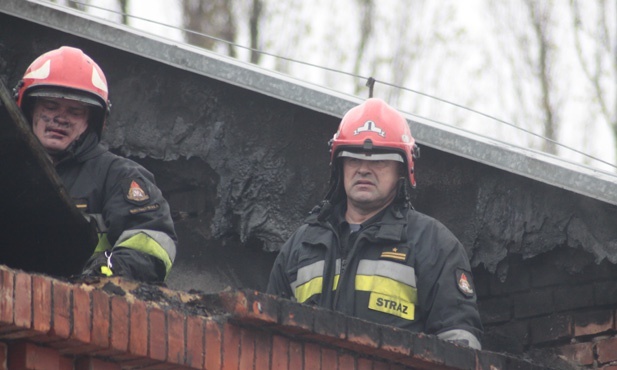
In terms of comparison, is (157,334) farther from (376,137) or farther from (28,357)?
(376,137)

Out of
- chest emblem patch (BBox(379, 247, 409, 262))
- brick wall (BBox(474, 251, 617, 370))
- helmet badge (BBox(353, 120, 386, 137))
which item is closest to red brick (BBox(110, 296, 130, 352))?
chest emblem patch (BBox(379, 247, 409, 262))

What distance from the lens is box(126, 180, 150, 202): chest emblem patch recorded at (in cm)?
545

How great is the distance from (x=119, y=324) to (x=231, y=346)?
1.71 feet

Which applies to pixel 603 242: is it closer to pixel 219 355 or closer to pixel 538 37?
pixel 219 355

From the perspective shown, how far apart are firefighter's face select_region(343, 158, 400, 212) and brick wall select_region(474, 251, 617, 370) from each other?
115cm

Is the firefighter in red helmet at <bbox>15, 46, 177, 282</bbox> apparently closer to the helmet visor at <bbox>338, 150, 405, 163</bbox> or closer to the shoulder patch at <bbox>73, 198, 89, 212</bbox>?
the shoulder patch at <bbox>73, 198, 89, 212</bbox>

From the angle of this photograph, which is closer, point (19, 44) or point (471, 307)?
point (471, 307)

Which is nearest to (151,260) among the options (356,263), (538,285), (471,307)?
(356,263)

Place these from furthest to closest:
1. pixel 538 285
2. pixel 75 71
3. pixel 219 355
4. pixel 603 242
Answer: pixel 538 285 < pixel 603 242 < pixel 75 71 < pixel 219 355

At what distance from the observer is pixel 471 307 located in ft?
17.6

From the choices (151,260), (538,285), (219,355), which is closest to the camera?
(219,355)

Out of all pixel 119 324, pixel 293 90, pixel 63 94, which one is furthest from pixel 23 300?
pixel 293 90

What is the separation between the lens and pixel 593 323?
6.43 meters

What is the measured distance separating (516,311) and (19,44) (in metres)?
3.11
